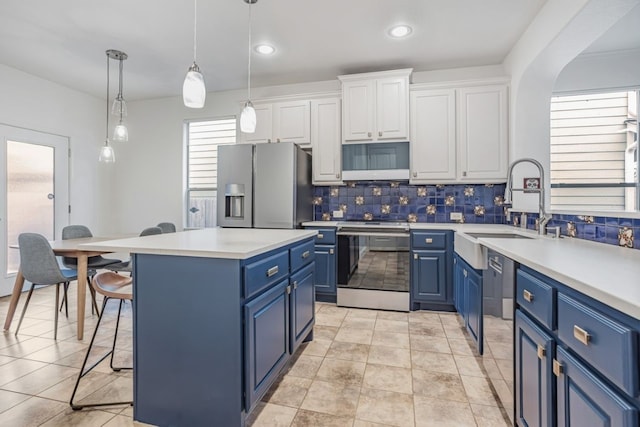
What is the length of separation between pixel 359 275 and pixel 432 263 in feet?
2.41

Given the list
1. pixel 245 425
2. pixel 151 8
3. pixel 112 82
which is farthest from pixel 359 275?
pixel 112 82

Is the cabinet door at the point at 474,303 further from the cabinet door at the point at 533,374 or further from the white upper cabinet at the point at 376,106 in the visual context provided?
the white upper cabinet at the point at 376,106

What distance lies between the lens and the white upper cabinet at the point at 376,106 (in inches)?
135

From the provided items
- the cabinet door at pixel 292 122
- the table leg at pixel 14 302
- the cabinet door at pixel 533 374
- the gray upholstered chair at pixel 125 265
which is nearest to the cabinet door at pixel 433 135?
the cabinet door at pixel 292 122

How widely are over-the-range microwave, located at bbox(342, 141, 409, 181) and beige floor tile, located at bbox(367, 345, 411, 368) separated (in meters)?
1.79

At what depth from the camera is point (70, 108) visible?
4.37 meters

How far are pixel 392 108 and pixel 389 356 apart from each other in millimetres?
2456

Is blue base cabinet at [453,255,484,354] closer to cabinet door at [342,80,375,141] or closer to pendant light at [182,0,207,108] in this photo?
cabinet door at [342,80,375,141]

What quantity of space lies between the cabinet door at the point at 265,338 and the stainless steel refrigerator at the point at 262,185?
1.61 m

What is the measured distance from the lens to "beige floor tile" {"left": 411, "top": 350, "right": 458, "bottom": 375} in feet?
6.98

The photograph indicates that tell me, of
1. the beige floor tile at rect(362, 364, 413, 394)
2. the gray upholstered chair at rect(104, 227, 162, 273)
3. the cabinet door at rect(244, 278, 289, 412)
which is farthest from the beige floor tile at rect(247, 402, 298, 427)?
the gray upholstered chair at rect(104, 227, 162, 273)

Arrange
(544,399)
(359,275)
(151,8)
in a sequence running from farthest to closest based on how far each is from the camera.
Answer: (359,275), (151,8), (544,399)

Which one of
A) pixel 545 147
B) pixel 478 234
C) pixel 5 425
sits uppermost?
pixel 545 147

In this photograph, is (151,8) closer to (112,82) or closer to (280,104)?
(280,104)
